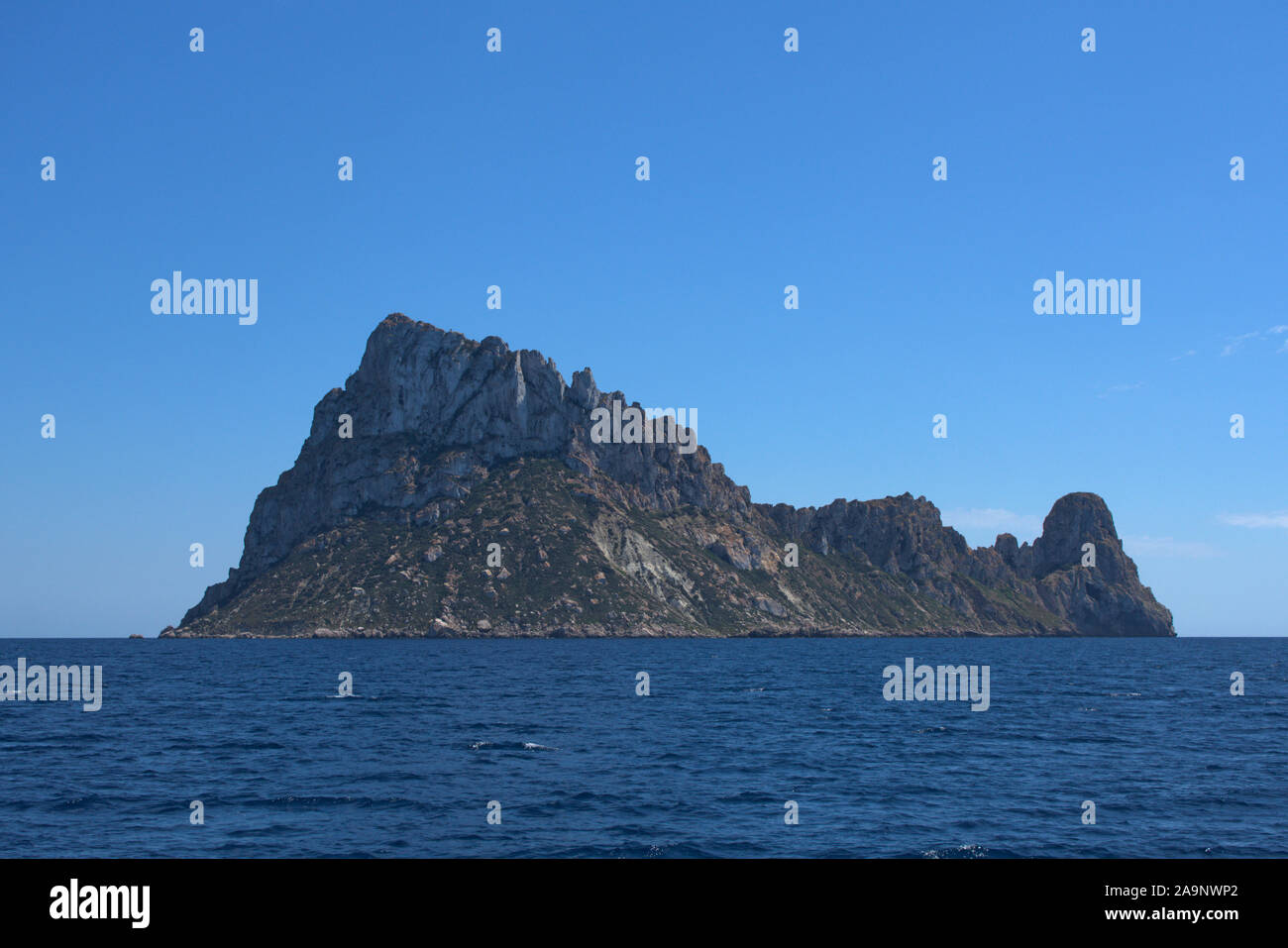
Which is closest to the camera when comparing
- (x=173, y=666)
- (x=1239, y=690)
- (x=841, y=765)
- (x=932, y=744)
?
(x=841, y=765)

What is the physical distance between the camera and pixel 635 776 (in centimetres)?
4206

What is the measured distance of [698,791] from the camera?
127ft

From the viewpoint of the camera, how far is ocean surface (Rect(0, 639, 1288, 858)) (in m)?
30.2

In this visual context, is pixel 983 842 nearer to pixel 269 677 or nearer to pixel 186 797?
pixel 186 797

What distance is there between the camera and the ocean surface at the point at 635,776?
30.2m

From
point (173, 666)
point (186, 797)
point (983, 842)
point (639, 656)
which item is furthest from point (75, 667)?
point (983, 842)

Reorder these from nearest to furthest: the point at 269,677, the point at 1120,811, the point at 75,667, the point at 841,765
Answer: the point at 1120,811, the point at 841,765, the point at 269,677, the point at 75,667

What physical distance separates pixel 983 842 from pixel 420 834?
19175mm

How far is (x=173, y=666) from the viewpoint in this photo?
14388cm
